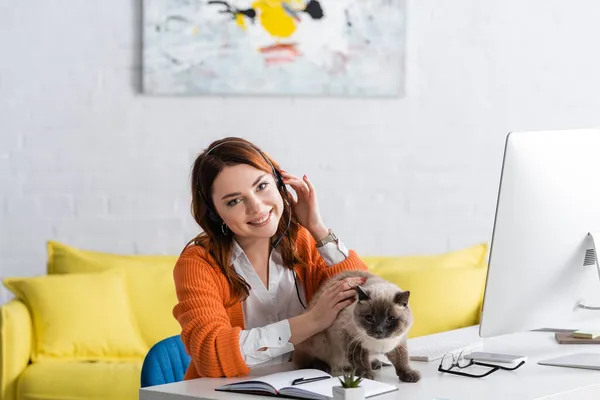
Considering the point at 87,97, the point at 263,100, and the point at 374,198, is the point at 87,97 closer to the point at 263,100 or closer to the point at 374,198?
the point at 263,100

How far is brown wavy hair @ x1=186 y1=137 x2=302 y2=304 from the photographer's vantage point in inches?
78.2

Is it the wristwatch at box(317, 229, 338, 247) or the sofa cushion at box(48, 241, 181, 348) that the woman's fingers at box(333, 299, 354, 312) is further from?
the sofa cushion at box(48, 241, 181, 348)

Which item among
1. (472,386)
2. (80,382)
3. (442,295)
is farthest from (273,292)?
(442,295)

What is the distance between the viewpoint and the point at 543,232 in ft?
5.71

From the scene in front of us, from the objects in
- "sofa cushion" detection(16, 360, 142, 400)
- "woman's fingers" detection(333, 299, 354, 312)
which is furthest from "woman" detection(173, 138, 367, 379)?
"sofa cushion" detection(16, 360, 142, 400)

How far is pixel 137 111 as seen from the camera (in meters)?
4.07

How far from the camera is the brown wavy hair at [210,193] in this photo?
6.51ft

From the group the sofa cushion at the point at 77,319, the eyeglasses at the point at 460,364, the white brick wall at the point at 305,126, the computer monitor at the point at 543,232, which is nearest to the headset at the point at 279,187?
the eyeglasses at the point at 460,364

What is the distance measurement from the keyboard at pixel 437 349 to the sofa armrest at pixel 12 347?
1.80 metres

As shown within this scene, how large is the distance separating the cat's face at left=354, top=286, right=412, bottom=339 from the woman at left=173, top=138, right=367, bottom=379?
0.07 meters

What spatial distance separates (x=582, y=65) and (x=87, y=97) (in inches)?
90.9

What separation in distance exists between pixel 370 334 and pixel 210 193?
52cm

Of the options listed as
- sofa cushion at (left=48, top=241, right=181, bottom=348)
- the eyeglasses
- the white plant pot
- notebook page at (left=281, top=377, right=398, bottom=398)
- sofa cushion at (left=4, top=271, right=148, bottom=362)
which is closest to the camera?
the white plant pot

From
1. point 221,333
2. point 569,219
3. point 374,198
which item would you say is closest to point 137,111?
point 374,198
